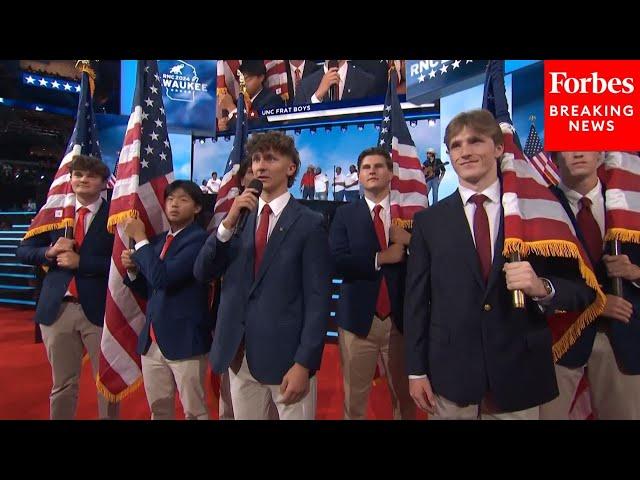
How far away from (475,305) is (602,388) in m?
1.09

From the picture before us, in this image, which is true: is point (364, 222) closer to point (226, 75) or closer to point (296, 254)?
point (296, 254)

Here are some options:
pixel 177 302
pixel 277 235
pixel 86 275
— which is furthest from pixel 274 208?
pixel 86 275

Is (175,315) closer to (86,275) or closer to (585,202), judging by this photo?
(86,275)

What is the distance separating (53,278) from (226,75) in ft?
32.3

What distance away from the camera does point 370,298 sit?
2812mm

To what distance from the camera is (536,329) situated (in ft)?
5.87

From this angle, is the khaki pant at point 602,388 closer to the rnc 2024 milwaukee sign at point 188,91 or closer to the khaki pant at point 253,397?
the khaki pant at point 253,397

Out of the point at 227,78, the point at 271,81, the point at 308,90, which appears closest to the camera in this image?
the point at 308,90

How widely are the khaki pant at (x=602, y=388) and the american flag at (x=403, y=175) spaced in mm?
1312

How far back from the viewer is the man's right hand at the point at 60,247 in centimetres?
278

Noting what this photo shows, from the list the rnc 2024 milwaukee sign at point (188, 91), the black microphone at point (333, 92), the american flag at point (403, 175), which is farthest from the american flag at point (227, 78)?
the american flag at point (403, 175)

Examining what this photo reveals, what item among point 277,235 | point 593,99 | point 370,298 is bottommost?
point 370,298

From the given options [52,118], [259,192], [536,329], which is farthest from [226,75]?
[536,329]

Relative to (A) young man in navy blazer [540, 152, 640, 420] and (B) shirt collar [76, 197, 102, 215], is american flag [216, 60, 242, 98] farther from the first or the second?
(A) young man in navy blazer [540, 152, 640, 420]
